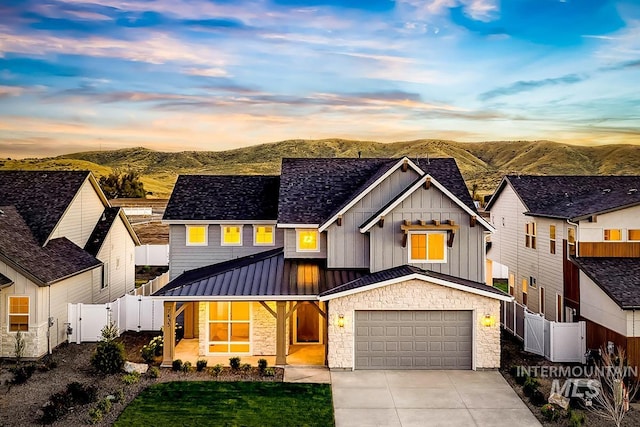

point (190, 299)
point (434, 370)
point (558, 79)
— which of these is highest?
point (558, 79)

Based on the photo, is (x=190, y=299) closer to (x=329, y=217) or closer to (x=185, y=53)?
(x=329, y=217)

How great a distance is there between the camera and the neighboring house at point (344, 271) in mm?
15406

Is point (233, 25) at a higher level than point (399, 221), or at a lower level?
higher

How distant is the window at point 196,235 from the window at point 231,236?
94 cm

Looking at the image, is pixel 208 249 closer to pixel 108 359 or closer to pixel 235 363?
pixel 235 363

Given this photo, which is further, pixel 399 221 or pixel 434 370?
pixel 399 221

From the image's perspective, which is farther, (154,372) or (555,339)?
(555,339)

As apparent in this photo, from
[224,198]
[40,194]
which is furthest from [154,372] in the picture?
[40,194]

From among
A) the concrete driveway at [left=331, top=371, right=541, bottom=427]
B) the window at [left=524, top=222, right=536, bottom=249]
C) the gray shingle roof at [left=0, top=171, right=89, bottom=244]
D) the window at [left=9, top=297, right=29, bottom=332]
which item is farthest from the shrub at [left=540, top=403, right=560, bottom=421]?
the gray shingle roof at [left=0, top=171, right=89, bottom=244]

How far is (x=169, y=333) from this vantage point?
15.6m

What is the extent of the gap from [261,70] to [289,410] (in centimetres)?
3303

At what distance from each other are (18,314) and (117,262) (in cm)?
871

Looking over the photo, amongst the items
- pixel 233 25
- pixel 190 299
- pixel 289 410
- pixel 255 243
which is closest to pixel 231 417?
pixel 289 410

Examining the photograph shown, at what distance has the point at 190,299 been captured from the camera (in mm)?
15250
